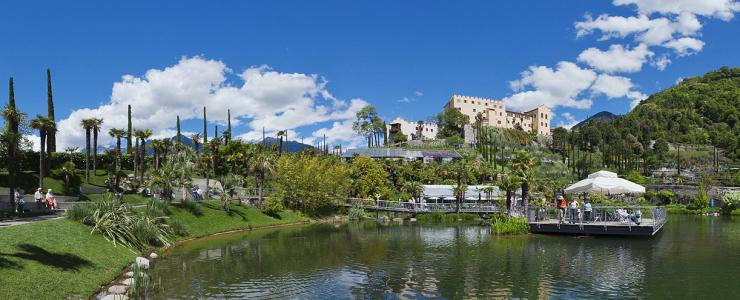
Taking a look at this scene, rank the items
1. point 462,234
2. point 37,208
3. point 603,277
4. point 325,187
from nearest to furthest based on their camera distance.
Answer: point 603,277, point 37,208, point 462,234, point 325,187

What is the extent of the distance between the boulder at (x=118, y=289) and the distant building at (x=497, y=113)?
170m

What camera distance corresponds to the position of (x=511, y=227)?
40.3m

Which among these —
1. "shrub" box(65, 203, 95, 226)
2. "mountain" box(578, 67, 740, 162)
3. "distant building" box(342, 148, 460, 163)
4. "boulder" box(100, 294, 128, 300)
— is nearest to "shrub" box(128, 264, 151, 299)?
"boulder" box(100, 294, 128, 300)

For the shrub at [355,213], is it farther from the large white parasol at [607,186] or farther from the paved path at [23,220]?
the paved path at [23,220]

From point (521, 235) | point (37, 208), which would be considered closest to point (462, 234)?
point (521, 235)

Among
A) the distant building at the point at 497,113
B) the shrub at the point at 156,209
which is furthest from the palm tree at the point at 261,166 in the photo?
the distant building at the point at 497,113

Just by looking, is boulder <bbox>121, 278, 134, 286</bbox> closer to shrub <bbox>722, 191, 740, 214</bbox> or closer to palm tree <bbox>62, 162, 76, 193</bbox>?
palm tree <bbox>62, 162, 76, 193</bbox>

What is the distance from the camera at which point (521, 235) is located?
39.9m

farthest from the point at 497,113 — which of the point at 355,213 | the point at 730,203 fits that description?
the point at 355,213

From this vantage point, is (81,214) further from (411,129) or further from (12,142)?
(411,129)

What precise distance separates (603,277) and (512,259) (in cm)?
574

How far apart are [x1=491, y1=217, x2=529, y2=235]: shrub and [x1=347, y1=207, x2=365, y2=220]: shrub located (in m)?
22.8

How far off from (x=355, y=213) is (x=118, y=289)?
138 feet

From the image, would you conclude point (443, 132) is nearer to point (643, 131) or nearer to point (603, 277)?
point (643, 131)
